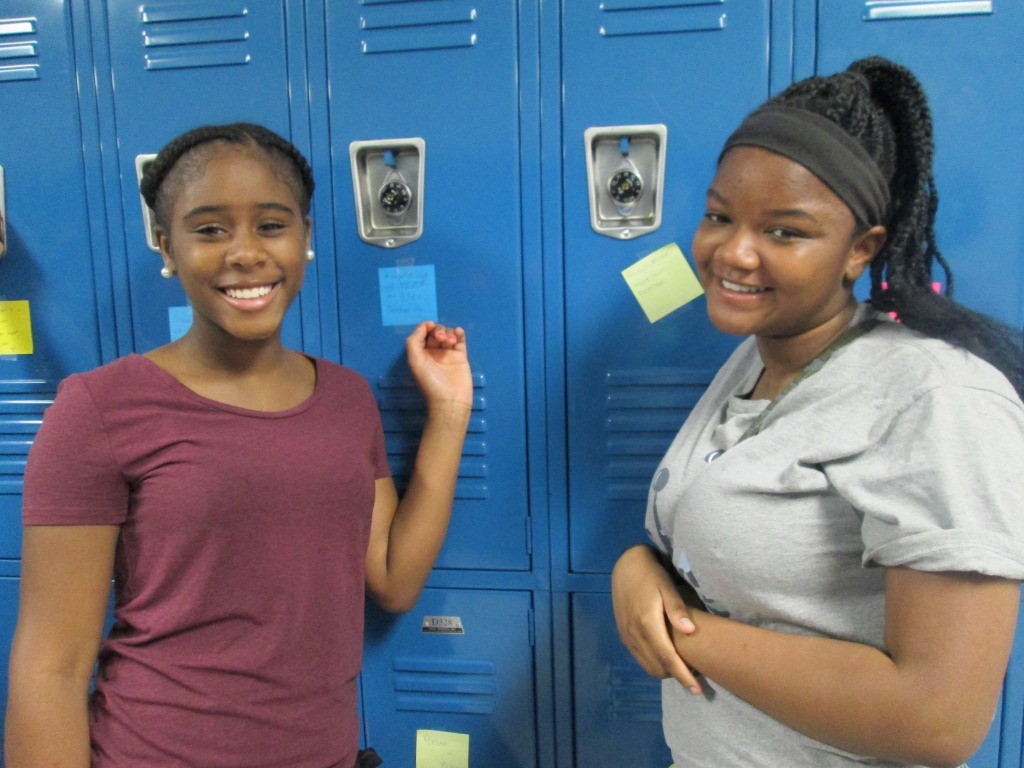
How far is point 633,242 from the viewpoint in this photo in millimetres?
1411

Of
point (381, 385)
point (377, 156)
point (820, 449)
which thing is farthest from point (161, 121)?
point (820, 449)

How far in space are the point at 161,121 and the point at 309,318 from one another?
0.54m

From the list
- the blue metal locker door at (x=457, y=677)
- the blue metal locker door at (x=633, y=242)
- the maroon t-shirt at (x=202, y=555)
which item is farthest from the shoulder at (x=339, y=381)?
the blue metal locker door at (x=457, y=677)

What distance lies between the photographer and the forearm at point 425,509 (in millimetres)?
1370

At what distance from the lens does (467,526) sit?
5.02 ft

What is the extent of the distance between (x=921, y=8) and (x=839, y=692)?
4.14 feet

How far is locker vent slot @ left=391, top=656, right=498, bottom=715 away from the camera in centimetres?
157

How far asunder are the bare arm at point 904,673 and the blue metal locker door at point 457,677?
75cm

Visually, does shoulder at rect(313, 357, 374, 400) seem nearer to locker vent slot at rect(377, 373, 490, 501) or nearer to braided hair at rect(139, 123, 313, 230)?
locker vent slot at rect(377, 373, 490, 501)

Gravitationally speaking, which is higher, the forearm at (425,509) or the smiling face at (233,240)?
the smiling face at (233,240)

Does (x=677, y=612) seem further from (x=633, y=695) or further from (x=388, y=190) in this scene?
(x=388, y=190)

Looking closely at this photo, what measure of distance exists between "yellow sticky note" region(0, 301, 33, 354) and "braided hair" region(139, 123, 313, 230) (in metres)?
0.75

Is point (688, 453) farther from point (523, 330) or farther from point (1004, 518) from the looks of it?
point (523, 330)

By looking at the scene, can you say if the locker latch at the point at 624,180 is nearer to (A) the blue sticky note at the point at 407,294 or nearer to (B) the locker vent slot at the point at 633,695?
(A) the blue sticky note at the point at 407,294
